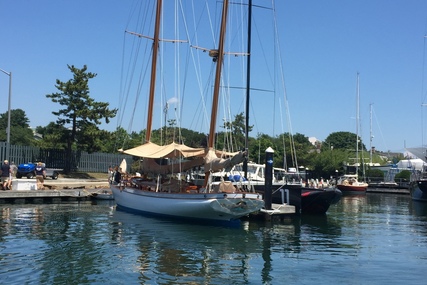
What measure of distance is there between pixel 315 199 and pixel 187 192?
9352mm

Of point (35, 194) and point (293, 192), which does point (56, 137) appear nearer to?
point (35, 194)

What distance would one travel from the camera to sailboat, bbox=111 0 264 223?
23.4 metres

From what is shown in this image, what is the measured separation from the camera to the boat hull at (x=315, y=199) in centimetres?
3091

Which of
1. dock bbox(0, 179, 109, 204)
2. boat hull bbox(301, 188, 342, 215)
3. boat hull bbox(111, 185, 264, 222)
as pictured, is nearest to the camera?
boat hull bbox(111, 185, 264, 222)

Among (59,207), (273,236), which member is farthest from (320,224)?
(59,207)

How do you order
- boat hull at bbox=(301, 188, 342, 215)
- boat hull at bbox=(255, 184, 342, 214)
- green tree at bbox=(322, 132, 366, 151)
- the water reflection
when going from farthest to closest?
green tree at bbox=(322, 132, 366, 151), boat hull at bbox=(301, 188, 342, 215), boat hull at bbox=(255, 184, 342, 214), the water reflection

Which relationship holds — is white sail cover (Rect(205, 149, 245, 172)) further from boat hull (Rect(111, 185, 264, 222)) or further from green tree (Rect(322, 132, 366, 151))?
green tree (Rect(322, 132, 366, 151))

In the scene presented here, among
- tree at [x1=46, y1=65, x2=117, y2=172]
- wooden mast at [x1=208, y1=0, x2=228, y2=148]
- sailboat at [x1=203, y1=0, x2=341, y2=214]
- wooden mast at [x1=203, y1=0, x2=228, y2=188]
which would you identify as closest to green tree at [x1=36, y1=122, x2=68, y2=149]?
tree at [x1=46, y1=65, x2=117, y2=172]

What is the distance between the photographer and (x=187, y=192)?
81.9 feet

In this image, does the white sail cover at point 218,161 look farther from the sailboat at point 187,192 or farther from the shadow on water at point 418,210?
the shadow on water at point 418,210

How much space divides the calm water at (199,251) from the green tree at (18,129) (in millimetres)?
76069

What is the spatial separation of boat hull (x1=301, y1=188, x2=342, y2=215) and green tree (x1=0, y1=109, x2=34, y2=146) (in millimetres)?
72549

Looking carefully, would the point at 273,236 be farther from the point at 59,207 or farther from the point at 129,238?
the point at 59,207

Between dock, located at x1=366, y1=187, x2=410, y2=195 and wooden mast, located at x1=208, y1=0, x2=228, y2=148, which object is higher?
wooden mast, located at x1=208, y1=0, x2=228, y2=148
